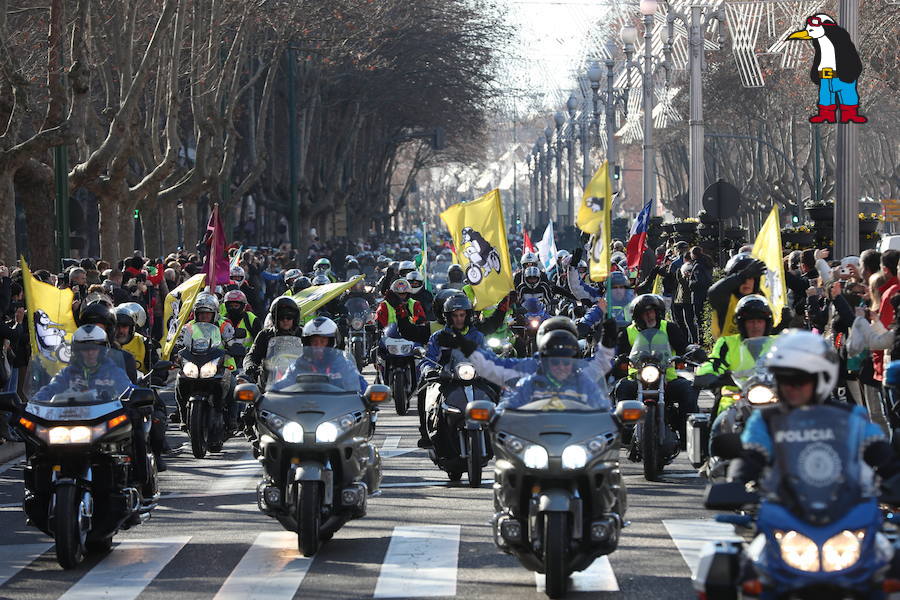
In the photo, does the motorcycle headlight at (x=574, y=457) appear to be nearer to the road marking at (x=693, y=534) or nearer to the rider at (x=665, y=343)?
the road marking at (x=693, y=534)

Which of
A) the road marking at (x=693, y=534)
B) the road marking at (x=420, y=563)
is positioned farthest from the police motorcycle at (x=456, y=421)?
the road marking at (x=693, y=534)

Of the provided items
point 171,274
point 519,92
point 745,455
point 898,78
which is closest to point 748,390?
point 745,455

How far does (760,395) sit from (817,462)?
370 centimetres

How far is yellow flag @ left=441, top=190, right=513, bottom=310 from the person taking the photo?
1745 cm

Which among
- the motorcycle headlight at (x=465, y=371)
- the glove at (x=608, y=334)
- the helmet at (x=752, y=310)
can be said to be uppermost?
the helmet at (x=752, y=310)

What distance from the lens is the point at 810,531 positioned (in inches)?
255

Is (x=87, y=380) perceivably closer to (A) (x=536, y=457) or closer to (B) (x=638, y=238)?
(A) (x=536, y=457)

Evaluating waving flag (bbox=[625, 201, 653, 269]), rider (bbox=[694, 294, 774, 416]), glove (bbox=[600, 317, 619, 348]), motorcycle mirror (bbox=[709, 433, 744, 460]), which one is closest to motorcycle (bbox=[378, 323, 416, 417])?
waving flag (bbox=[625, 201, 653, 269])

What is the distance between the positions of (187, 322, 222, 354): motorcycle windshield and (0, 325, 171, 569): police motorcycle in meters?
4.88

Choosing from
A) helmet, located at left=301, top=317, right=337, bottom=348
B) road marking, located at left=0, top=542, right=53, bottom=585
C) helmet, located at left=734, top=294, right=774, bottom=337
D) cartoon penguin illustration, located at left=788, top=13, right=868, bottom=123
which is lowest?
road marking, located at left=0, top=542, right=53, bottom=585

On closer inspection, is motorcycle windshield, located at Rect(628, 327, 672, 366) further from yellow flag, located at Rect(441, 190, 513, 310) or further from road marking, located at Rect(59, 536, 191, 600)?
road marking, located at Rect(59, 536, 191, 600)

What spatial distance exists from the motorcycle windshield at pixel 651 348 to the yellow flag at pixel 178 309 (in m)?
4.41

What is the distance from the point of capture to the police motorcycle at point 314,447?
10.4 m

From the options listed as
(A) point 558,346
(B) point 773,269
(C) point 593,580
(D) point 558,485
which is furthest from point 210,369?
(D) point 558,485
